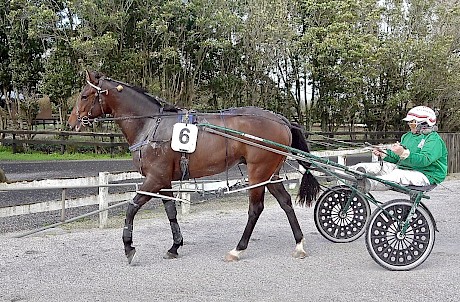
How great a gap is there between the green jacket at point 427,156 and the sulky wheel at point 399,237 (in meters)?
0.46

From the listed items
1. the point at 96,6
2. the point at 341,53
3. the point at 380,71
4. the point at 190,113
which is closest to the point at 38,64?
the point at 96,6

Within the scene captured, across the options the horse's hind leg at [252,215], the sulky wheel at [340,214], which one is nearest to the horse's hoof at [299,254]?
the horse's hind leg at [252,215]

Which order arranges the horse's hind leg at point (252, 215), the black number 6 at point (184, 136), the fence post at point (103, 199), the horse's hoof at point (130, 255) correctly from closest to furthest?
the horse's hoof at point (130, 255)
the black number 6 at point (184, 136)
the horse's hind leg at point (252, 215)
the fence post at point (103, 199)

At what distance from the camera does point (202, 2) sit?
2184 cm

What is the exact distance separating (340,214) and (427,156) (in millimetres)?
1573

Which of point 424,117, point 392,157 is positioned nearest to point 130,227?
point 392,157

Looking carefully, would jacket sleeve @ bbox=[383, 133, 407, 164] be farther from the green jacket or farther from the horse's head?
the horse's head

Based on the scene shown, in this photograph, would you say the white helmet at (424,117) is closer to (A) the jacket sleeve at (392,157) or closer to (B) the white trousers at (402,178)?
(A) the jacket sleeve at (392,157)

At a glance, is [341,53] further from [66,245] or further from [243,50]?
[66,245]

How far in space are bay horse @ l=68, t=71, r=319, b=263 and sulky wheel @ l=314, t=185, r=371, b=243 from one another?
0.68m

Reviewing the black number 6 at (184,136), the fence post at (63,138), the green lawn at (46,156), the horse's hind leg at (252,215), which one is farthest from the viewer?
the fence post at (63,138)

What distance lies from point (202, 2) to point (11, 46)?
29.6ft

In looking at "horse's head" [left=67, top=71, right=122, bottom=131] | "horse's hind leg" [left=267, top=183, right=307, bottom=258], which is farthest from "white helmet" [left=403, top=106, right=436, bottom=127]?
"horse's head" [left=67, top=71, right=122, bottom=131]

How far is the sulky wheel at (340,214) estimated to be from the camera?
6.61 meters
